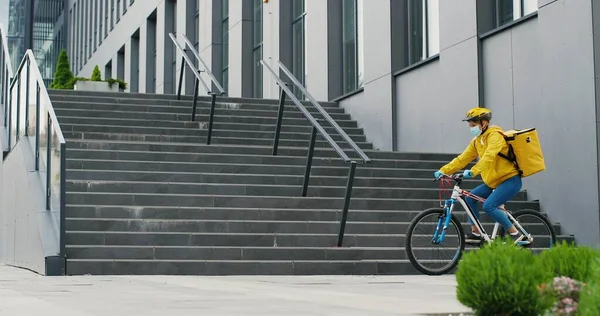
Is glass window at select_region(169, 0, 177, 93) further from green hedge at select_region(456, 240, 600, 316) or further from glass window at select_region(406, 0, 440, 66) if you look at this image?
green hedge at select_region(456, 240, 600, 316)

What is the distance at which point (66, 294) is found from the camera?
7164mm

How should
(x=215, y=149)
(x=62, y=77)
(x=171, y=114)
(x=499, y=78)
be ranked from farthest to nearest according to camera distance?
(x=62, y=77) → (x=171, y=114) → (x=215, y=149) → (x=499, y=78)

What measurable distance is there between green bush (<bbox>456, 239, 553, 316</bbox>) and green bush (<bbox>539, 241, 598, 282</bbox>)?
429 mm

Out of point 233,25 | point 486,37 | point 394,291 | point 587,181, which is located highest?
point 233,25

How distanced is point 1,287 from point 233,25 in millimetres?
18666

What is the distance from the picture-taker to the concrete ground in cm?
588

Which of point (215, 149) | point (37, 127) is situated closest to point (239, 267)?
point (37, 127)

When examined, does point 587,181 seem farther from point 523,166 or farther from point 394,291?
point 394,291

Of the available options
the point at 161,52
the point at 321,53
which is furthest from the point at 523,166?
the point at 161,52

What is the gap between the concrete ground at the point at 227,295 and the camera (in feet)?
19.3

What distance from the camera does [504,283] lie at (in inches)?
176

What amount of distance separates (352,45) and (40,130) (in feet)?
29.1

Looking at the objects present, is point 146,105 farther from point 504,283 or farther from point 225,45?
point 504,283

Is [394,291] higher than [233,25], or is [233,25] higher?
[233,25]
